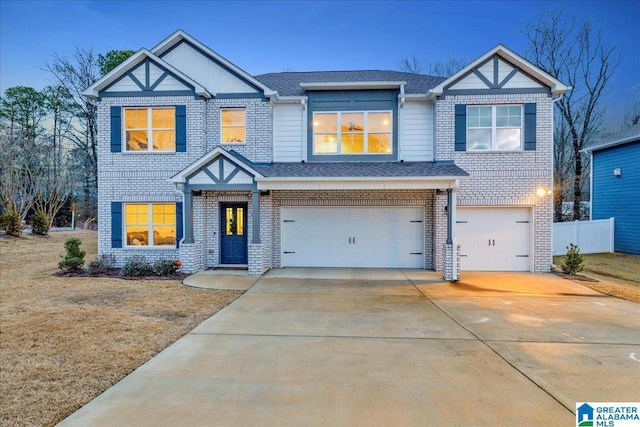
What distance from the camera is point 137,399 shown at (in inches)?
147

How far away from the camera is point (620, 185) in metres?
16.3

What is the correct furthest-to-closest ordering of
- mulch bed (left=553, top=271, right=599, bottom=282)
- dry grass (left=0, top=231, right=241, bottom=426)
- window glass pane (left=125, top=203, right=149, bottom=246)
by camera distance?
window glass pane (left=125, top=203, right=149, bottom=246), mulch bed (left=553, top=271, right=599, bottom=282), dry grass (left=0, top=231, right=241, bottom=426)

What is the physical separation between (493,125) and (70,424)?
12782mm

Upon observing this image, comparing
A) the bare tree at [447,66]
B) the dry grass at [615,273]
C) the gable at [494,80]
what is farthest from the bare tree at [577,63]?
the gable at [494,80]

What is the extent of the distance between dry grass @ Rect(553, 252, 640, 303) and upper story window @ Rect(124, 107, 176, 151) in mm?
13902

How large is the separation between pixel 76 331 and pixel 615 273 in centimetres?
1536

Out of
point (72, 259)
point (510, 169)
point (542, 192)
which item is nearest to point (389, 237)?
point (510, 169)

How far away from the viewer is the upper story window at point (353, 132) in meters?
12.5

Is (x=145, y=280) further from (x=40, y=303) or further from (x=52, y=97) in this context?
(x=52, y=97)

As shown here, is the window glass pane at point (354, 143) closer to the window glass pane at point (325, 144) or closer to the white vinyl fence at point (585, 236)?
the window glass pane at point (325, 144)

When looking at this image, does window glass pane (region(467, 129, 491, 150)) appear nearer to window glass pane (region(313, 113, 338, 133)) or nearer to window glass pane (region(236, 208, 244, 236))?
window glass pane (region(313, 113, 338, 133))

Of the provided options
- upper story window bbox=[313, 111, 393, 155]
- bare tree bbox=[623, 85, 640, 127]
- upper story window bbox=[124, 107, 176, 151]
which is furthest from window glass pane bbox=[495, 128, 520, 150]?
bare tree bbox=[623, 85, 640, 127]

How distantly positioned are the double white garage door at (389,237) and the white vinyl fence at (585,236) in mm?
5067

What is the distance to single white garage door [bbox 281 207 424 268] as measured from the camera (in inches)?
493
